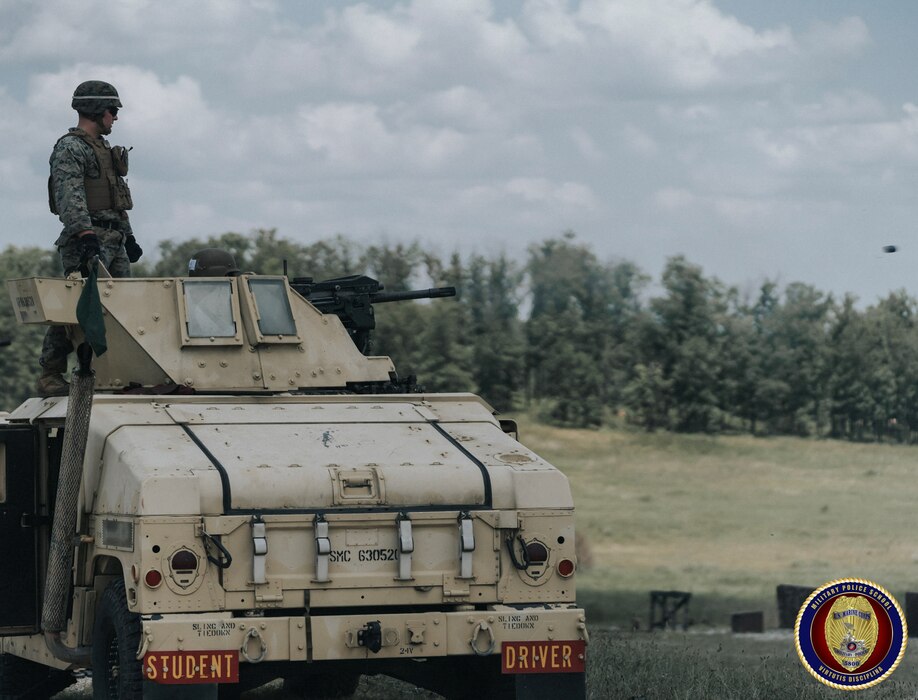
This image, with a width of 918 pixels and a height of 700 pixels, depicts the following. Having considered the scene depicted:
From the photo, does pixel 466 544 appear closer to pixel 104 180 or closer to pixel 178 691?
pixel 178 691

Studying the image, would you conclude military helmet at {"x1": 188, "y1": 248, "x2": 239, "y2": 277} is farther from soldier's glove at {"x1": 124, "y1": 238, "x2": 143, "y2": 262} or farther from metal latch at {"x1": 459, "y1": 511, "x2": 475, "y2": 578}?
metal latch at {"x1": 459, "y1": 511, "x2": 475, "y2": 578}

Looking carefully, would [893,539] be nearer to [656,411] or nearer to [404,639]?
[656,411]

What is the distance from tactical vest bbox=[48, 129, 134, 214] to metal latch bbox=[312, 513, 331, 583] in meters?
3.57

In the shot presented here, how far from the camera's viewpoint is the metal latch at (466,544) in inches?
364

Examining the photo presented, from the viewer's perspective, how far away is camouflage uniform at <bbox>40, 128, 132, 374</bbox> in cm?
1141

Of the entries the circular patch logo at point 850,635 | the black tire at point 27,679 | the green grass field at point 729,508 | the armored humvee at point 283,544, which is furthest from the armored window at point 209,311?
the green grass field at point 729,508

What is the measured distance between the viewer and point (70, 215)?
450 inches

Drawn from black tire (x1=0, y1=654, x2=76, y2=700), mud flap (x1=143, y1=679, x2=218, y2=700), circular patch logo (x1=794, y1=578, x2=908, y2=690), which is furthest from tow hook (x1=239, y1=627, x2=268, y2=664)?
circular patch logo (x1=794, y1=578, x2=908, y2=690)

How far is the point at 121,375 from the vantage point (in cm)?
1100

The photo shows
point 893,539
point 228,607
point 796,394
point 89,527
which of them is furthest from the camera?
point 796,394

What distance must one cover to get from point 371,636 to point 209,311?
2.91 m

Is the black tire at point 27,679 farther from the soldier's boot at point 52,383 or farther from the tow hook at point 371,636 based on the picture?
the tow hook at point 371,636

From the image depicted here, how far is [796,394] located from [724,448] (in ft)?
5.45

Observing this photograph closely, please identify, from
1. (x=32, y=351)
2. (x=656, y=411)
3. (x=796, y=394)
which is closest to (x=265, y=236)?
(x=32, y=351)
